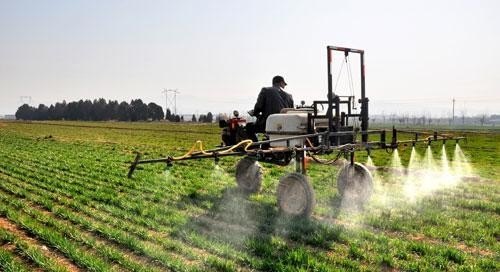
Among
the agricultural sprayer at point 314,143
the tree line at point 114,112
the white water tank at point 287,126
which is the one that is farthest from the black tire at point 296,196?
the tree line at point 114,112

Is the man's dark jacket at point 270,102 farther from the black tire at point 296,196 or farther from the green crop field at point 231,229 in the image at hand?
the black tire at point 296,196

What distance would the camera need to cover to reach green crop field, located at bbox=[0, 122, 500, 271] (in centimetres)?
636

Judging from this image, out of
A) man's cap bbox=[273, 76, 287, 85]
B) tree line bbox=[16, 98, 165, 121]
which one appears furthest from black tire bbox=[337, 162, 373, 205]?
tree line bbox=[16, 98, 165, 121]

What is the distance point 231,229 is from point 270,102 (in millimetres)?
3528

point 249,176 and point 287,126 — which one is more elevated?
point 287,126

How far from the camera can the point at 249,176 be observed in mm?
11734

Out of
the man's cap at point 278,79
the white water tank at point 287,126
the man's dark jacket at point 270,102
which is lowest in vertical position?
the white water tank at point 287,126

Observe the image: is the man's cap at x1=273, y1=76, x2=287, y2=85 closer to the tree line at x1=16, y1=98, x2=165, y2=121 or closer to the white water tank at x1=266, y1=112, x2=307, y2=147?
the white water tank at x1=266, y1=112, x2=307, y2=147

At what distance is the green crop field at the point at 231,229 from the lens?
636cm

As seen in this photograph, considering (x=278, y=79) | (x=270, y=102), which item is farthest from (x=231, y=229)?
(x=278, y=79)

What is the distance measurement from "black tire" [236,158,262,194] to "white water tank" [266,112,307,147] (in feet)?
6.57

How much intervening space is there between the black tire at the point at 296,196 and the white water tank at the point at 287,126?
85cm

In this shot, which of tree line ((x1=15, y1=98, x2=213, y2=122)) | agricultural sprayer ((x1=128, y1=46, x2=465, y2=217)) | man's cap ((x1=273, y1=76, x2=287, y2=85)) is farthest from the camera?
Result: tree line ((x1=15, y1=98, x2=213, y2=122))

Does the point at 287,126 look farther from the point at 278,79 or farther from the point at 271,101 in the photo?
the point at 278,79
